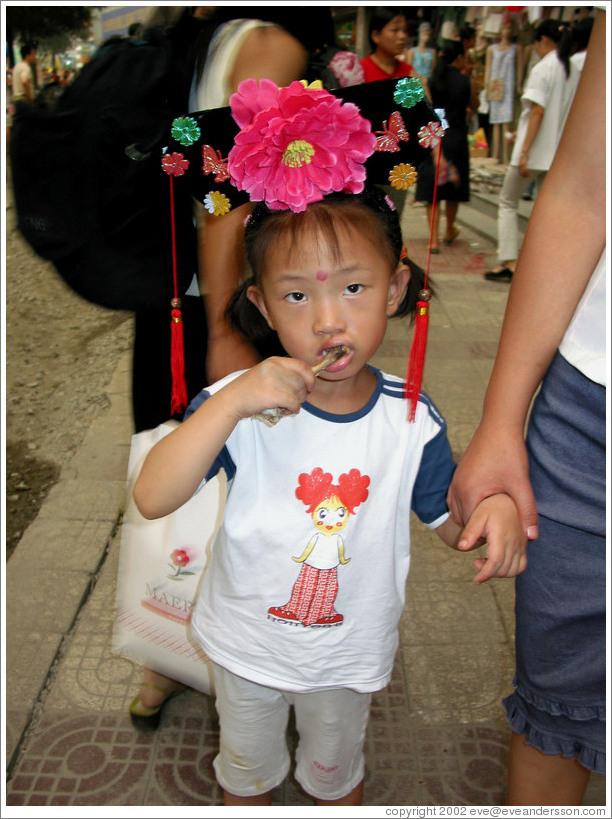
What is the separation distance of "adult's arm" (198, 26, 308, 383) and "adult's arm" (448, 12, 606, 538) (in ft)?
1.93

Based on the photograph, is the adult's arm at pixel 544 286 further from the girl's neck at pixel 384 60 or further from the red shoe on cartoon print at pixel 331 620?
the girl's neck at pixel 384 60

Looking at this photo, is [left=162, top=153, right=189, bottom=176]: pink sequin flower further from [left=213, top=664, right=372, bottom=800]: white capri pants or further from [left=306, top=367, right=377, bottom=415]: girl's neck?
[left=213, top=664, right=372, bottom=800]: white capri pants

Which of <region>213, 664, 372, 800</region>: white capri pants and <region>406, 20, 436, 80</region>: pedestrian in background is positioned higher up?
<region>406, 20, 436, 80</region>: pedestrian in background

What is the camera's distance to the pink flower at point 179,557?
1737 mm

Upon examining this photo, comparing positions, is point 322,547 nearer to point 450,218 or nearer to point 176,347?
point 176,347

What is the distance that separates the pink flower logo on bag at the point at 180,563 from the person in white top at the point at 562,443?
739mm

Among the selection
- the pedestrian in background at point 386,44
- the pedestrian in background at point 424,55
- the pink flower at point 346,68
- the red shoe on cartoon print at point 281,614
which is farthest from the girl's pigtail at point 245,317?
the pedestrian in background at point 424,55

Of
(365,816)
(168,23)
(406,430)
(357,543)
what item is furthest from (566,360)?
(168,23)

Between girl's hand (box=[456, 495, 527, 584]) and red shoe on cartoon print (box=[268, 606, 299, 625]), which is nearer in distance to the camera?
girl's hand (box=[456, 495, 527, 584])

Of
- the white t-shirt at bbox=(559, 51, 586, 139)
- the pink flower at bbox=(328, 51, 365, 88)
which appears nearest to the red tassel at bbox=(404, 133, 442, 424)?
the pink flower at bbox=(328, 51, 365, 88)

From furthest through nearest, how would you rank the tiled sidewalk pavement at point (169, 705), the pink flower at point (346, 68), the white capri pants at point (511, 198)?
1. the white capri pants at point (511, 198)
2. the pink flower at point (346, 68)
3. the tiled sidewalk pavement at point (169, 705)

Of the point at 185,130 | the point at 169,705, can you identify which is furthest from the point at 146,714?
the point at 185,130

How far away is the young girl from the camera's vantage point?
4.08 ft

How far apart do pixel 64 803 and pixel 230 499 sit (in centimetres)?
98
